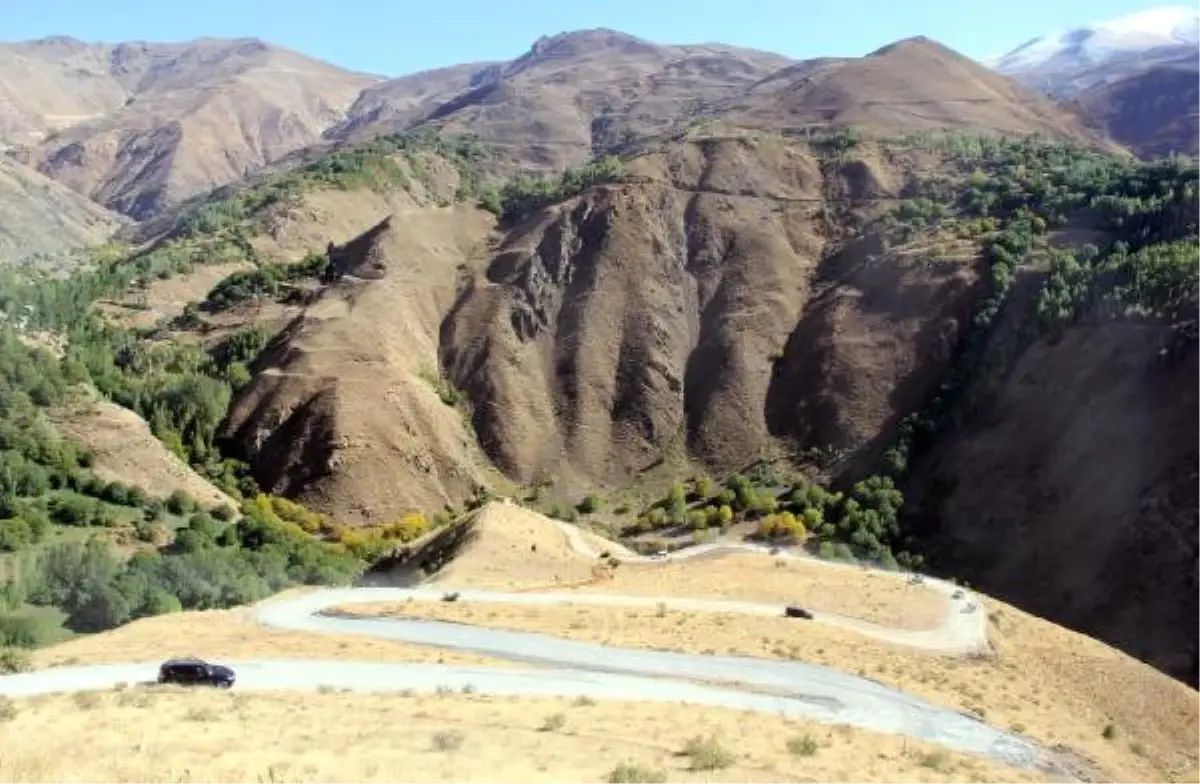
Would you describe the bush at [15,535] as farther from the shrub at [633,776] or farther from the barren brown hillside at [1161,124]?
the barren brown hillside at [1161,124]

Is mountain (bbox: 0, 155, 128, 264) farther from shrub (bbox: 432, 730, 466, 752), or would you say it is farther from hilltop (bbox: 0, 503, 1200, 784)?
shrub (bbox: 432, 730, 466, 752)

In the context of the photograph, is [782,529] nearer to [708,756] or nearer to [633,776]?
[708,756]

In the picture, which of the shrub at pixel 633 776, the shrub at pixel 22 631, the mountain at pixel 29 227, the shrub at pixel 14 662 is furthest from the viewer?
the mountain at pixel 29 227

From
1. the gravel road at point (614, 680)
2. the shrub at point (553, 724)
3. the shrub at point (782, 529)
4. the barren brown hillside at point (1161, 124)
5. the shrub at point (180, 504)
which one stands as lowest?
the shrub at point (782, 529)

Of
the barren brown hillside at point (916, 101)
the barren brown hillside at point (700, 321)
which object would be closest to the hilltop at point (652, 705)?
the barren brown hillside at point (700, 321)

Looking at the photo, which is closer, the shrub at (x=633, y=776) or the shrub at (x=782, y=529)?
the shrub at (x=633, y=776)

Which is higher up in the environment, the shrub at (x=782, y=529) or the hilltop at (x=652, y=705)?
the hilltop at (x=652, y=705)

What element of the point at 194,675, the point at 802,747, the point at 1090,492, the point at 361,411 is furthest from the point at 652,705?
the point at 361,411
